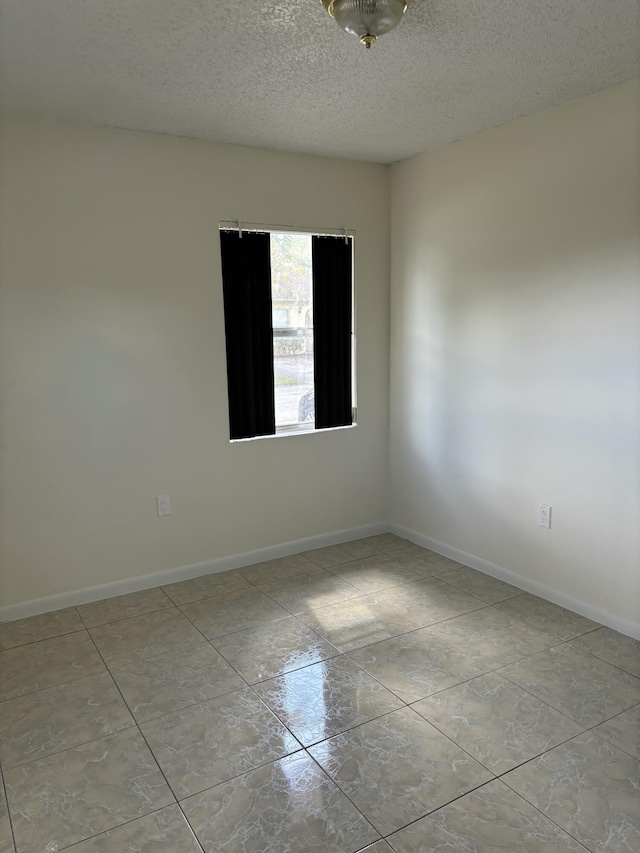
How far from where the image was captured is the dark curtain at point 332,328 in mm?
3910

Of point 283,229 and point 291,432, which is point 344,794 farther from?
point 283,229

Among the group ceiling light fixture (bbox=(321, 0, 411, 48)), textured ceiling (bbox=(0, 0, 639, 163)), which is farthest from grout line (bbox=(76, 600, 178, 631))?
ceiling light fixture (bbox=(321, 0, 411, 48))

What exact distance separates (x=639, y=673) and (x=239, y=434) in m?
2.38

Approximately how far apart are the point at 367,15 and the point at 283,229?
1.83 m

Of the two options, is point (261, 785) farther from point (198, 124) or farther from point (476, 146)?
point (476, 146)

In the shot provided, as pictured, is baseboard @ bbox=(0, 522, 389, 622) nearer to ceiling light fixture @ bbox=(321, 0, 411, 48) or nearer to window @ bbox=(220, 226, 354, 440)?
window @ bbox=(220, 226, 354, 440)

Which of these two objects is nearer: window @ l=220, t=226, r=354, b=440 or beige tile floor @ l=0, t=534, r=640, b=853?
beige tile floor @ l=0, t=534, r=640, b=853

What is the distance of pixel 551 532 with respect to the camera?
3.23 m

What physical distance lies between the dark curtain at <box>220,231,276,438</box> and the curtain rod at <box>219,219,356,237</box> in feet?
0.11

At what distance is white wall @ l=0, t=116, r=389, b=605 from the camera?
304 cm

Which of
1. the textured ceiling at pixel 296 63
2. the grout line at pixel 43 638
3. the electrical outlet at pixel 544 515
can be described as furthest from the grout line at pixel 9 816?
the electrical outlet at pixel 544 515

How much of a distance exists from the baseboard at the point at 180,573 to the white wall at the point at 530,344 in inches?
20.5

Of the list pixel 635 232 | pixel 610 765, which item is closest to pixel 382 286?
pixel 635 232

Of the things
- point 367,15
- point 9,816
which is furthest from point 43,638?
point 367,15
